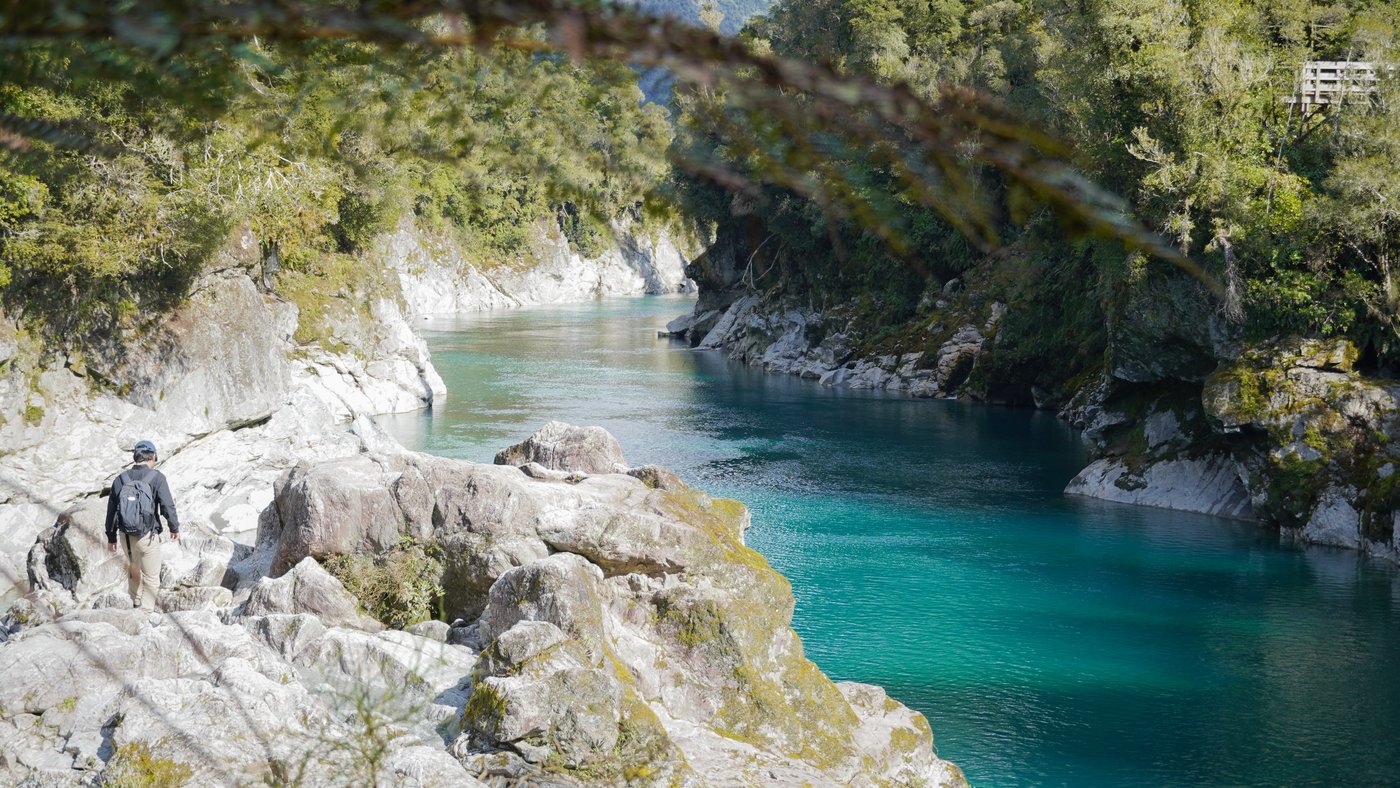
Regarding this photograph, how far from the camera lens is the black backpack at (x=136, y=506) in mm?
12719

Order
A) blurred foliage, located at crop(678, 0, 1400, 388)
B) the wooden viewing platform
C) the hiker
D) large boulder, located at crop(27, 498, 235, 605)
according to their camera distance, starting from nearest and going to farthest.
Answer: the hiker
large boulder, located at crop(27, 498, 235, 605)
blurred foliage, located at crop(678, 0, 1400, 388)
the wooden viewing platform

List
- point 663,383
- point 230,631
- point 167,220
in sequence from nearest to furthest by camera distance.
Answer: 1. point 230,631
2. point 167,220
3. point 663,383

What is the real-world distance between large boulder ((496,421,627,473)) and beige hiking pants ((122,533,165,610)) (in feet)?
15.8

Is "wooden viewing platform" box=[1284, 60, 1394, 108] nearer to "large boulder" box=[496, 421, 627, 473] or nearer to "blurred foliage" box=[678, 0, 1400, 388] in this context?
"blurred foliage" box=[678, 0, 1400, 388]

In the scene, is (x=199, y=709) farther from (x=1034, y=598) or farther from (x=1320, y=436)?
(x=1320, y=436)

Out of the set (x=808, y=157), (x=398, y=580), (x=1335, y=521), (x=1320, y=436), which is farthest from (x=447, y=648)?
(x=1335, y=521)

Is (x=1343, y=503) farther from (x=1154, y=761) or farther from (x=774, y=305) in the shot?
(x=774, y=305)

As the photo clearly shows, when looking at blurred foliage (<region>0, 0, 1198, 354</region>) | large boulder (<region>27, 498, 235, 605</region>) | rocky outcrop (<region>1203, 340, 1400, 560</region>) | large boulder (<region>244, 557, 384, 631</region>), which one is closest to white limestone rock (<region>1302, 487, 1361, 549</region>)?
rocky outcrop (<region>1203, 340, 1400, 560</region>)

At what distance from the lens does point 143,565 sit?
42.5 ft

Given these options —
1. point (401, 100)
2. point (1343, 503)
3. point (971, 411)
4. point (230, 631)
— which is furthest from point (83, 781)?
point (971, 411)

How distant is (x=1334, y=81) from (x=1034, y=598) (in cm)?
1390

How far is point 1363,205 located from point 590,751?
20419 mm

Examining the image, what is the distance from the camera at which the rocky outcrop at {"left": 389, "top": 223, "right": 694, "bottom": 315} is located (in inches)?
3246

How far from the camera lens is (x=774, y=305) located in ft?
191
